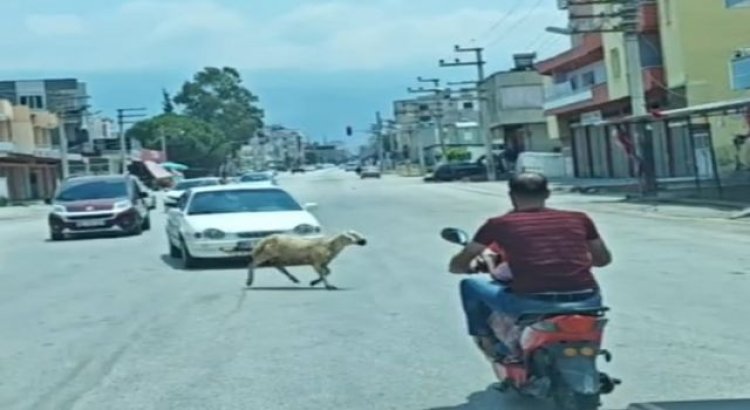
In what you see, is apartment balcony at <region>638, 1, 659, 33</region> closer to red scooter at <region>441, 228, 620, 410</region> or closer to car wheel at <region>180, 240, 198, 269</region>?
car wheel at <region>180, 240, 198, 269</region>

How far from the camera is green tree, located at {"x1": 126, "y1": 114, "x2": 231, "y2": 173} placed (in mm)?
147750

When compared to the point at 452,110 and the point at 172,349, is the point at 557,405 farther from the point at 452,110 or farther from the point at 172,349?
the point at 452,110

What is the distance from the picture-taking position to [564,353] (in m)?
6.90

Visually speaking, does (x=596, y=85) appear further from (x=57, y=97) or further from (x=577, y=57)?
(x=57, y=97)

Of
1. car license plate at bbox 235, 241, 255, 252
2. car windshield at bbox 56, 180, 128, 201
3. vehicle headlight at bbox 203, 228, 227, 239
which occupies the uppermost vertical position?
car windshield at bbox 56, 180, 128, 201

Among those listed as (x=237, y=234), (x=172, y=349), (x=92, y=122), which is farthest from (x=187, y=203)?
(x=92, y=122)

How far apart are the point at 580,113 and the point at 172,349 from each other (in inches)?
2384

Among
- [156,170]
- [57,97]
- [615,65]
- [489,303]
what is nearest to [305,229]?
[489,303]

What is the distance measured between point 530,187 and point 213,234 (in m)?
12.5

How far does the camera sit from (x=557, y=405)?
7191 millimetres

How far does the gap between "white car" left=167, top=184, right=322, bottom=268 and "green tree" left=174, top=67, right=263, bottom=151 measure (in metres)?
147

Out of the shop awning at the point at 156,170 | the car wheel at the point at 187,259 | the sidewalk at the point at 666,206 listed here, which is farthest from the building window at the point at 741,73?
the shop awning at the point at 156,170

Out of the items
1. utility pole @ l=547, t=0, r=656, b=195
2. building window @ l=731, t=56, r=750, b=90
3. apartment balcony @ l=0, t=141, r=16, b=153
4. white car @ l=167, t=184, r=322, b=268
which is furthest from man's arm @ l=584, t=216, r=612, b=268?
apartment balcony @ l=0, t=141, r=16, b=153

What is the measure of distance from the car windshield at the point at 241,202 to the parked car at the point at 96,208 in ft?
33.9
